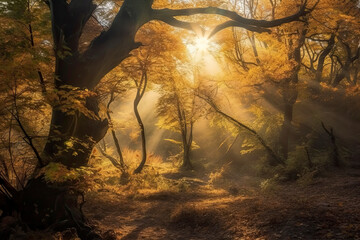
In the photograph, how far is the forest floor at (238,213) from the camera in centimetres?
388

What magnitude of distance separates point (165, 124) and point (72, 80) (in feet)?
34.9

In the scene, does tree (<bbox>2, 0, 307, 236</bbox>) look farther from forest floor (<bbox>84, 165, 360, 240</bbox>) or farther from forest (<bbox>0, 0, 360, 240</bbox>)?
forest floor (<bbox>84, 165, 360, 240</bbox>)

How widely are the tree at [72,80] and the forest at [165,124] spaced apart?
21 millimetres

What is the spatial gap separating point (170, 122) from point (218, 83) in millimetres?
4355

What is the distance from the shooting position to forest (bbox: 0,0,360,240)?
4.04 m

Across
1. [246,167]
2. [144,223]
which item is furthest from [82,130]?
[246,167]

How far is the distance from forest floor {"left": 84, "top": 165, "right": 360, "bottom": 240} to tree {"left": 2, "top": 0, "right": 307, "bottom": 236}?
1032mm

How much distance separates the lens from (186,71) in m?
12.3

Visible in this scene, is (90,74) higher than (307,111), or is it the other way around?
(307,111)

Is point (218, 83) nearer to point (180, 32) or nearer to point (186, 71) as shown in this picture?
point (186, 71)

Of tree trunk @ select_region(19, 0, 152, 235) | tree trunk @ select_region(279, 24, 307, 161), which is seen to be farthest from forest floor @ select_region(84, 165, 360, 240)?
tree trunk @ select_region(279, 24, 307, 161)

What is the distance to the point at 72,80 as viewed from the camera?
4.57m

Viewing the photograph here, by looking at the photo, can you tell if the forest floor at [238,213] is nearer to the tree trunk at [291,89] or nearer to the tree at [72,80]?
the tree at [72,80]

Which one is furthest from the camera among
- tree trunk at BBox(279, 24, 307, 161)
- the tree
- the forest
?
tree trunk at BBox(279, 24, 307, 161)
